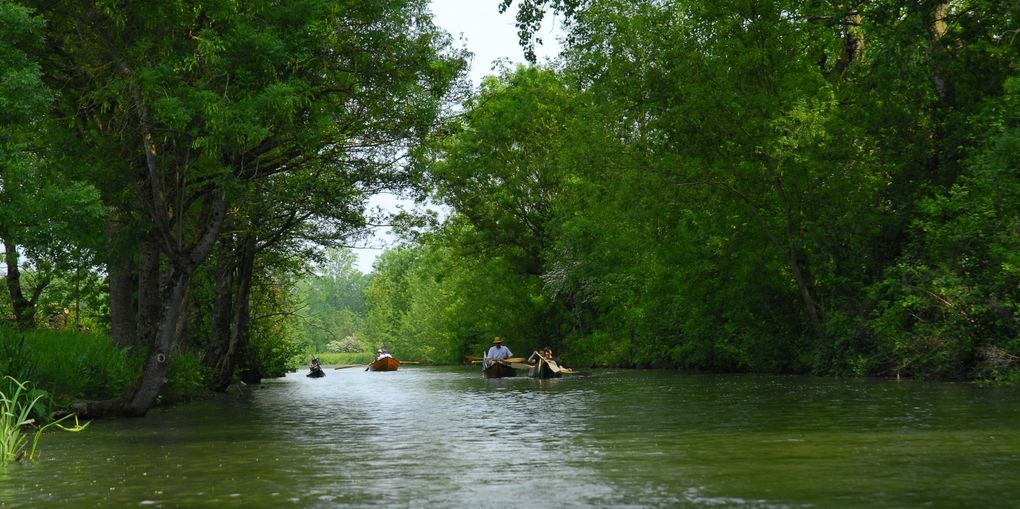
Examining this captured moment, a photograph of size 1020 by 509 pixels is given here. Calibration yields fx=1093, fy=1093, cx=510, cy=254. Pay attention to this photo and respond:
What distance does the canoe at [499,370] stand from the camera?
4238 centimetres

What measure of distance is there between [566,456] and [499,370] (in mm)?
29721

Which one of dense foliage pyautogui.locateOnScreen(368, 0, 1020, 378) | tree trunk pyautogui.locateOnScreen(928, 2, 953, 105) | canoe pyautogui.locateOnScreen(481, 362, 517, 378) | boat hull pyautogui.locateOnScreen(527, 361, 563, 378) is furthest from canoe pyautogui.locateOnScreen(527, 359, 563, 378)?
tree trunk pyautogui.locateOnScreen(928, 2, 953, 105)

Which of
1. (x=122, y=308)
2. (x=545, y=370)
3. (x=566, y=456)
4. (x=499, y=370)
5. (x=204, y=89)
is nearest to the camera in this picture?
(x=566, y=456)

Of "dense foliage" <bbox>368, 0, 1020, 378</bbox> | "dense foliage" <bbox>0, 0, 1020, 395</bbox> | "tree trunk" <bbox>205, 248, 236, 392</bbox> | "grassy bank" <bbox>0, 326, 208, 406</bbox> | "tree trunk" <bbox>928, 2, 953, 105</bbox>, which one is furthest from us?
"tree trunk" <bbox>205, 248, 236, 392</bbox>

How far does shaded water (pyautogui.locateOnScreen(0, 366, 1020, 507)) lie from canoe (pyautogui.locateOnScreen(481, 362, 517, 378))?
1841cm

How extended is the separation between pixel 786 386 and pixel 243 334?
1916 centimetres

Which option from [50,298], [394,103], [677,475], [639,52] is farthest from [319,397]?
[677,475]

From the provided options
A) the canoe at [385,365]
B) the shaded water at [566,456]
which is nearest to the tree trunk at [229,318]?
the shaded water at [566,456]

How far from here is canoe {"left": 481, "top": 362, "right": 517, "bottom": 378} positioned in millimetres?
42375

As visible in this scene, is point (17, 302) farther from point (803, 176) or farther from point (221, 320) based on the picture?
point (803, 176)

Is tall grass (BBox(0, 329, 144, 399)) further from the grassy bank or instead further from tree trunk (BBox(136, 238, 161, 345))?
tree trunk (BBox(136, 238, 161, 345))

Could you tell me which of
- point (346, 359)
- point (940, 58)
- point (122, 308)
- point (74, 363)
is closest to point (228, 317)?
point (122, 308)

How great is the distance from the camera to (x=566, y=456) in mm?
12844

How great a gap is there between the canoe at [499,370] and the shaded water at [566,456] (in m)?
18.4
